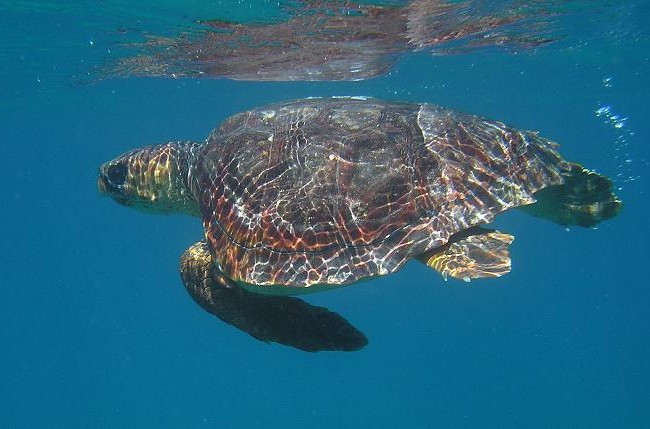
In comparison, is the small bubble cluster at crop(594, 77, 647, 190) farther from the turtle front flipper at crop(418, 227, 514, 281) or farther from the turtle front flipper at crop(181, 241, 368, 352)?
the turtle front flipper at crop(181, 241, 368, 352)

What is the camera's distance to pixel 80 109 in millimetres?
31406

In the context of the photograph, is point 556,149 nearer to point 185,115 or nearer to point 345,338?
point 345,338

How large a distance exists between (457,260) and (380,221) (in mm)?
855

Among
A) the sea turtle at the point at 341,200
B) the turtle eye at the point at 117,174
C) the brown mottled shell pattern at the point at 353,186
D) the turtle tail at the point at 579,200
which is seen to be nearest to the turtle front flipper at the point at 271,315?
the sea turtle at the point at 341,200

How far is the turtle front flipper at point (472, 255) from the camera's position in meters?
4.96

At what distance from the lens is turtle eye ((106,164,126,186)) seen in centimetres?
791

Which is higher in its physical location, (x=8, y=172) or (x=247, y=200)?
(x=247, y=200)

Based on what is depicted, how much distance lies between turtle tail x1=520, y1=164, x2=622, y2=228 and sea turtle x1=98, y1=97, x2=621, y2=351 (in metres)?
0.07

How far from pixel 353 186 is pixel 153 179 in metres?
3.60

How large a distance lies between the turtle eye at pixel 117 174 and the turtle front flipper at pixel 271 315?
98.7 inches

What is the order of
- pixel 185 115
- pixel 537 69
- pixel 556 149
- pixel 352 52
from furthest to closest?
pixel 185 115, pixel 537 69, pixel 352 52, pixel 556 149

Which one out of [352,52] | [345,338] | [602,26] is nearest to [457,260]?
[345,338]

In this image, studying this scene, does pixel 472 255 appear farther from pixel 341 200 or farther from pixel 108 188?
pixel 108 188

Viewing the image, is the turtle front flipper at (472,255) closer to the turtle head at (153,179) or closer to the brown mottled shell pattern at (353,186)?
the brown mottled shell pattern at (353,186)
